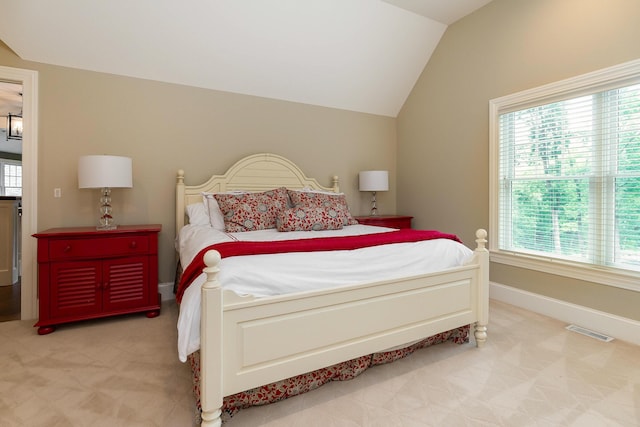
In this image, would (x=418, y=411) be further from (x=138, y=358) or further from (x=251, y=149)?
(x=251, y=149)

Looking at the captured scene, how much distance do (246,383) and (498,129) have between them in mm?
3268

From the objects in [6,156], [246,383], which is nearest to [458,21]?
[246,383]

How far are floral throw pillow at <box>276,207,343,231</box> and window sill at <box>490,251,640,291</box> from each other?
1787mm

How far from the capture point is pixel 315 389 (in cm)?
178

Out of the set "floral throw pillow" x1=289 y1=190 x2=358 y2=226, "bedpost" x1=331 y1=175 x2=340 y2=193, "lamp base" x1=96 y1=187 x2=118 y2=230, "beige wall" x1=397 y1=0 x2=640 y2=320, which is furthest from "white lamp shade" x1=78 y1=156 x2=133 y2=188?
"beige wall" x1=397 y1=0 x2=640 y2=320

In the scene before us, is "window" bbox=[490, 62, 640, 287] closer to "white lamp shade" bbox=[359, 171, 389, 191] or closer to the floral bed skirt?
"white lamp shade" bbox=[359, 171, 389, 191]

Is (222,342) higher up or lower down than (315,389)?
higher up

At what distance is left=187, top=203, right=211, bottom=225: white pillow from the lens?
3.10 m

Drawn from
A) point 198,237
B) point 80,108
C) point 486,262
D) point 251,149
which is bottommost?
point 486,262

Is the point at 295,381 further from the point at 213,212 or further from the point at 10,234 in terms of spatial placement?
the point at 10,234

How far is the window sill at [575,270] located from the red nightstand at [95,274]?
135 inches

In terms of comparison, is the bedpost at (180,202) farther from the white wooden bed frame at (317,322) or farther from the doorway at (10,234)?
the white wooden bed frame at (317,322)

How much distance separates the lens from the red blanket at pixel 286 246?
1.66 m

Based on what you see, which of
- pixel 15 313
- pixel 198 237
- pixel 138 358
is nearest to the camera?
pixel 138 358
